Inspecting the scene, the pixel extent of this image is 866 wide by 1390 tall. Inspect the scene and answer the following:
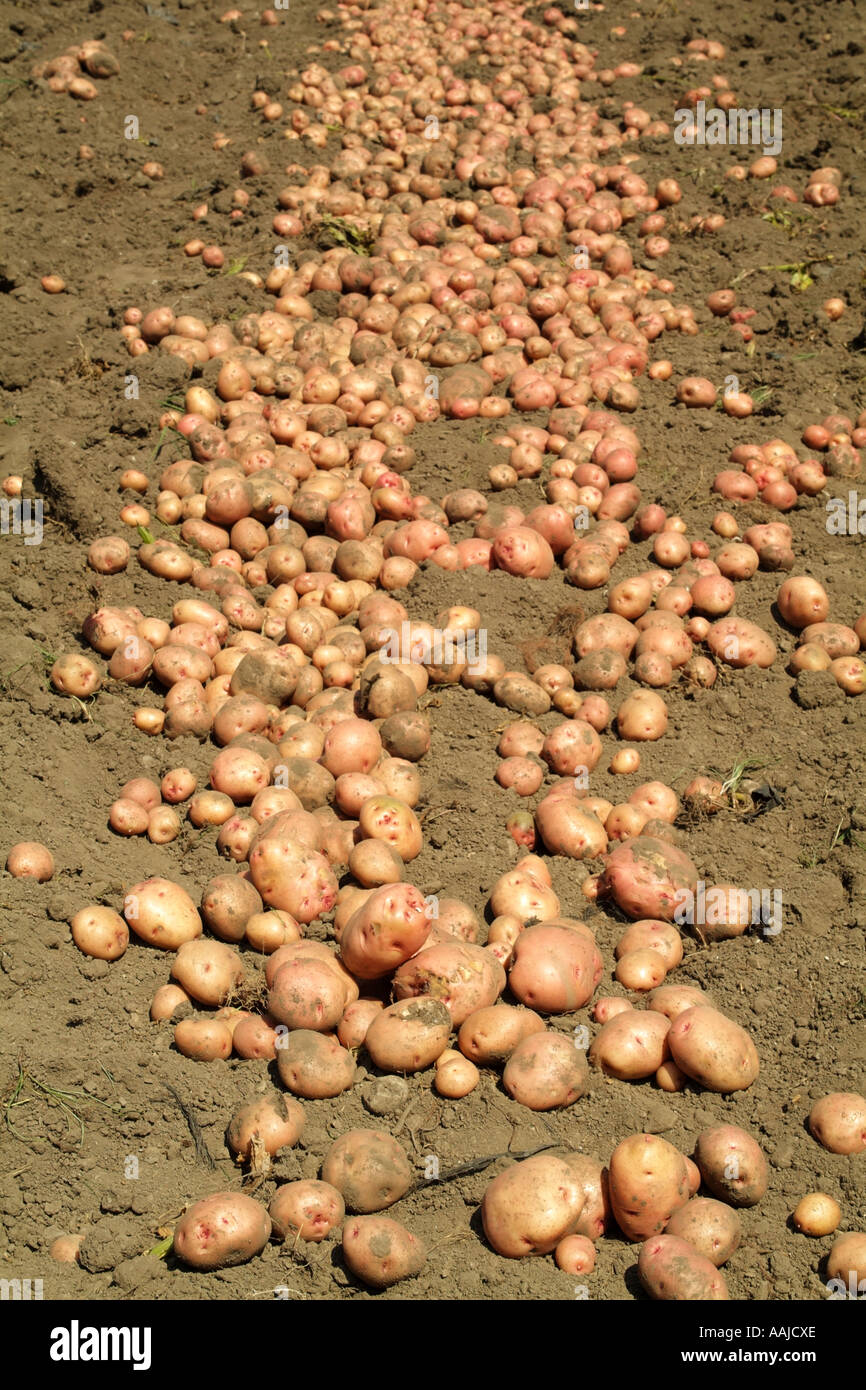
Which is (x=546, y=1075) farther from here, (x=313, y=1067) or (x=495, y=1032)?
(x=313, y=1067)

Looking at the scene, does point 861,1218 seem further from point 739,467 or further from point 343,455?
point 343,455

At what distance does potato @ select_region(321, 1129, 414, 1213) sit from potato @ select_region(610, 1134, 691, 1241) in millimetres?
587

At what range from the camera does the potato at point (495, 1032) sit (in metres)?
3.28

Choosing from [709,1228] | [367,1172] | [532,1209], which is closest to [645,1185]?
[709,1228]

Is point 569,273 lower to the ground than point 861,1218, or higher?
higher

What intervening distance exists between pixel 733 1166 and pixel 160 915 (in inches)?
77.5

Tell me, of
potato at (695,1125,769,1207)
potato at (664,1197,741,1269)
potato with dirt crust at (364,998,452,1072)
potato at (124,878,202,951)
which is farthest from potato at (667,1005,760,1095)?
potato at (124,878,202,951)

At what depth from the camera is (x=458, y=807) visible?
4.19 m

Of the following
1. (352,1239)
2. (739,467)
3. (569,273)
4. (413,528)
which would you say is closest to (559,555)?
(413,528)

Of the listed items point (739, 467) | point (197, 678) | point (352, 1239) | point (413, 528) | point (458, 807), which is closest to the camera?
point (352, 1239)

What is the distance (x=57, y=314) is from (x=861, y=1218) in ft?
20.2

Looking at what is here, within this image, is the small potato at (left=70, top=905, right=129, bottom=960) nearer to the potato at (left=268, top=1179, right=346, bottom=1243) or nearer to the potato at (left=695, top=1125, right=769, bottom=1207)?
the potato at (left=268, top=1179, right=346, bottom=1243)

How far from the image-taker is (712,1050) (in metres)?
3.18

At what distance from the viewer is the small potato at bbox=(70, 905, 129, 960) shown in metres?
3.52
